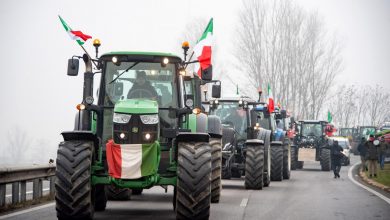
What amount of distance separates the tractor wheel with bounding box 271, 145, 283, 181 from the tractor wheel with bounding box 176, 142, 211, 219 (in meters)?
14.4

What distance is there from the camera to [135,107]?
12.0 meters

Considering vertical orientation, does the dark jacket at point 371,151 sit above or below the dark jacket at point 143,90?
below

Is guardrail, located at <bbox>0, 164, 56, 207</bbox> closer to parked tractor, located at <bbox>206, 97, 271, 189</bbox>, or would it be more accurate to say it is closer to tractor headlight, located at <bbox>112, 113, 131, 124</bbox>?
tractor headlight, located at <bbox>112, 113, 131, 124</bbox>

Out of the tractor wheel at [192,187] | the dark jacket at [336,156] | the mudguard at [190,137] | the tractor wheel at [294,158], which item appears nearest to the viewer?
the tractor wheel at [192,187]

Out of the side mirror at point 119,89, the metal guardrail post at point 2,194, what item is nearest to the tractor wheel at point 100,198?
the metal guardrail post at point 2,194

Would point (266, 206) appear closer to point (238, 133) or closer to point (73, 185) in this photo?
point (73, 185)

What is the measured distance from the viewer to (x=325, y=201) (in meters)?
18.2

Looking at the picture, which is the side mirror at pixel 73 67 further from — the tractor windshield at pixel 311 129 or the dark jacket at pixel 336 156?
the tractor windshield at pixel 311 129

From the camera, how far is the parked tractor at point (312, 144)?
38.4 meters

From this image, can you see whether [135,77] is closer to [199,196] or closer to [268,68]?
[199,196]

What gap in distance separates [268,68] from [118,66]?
5760 centimetres

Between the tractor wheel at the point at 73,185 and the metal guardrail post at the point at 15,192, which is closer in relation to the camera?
the tractor wheel at the point at 73,185

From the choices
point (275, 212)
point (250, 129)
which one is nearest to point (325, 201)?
point (275, 212)

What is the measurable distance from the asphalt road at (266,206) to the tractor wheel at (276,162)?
4160mm
